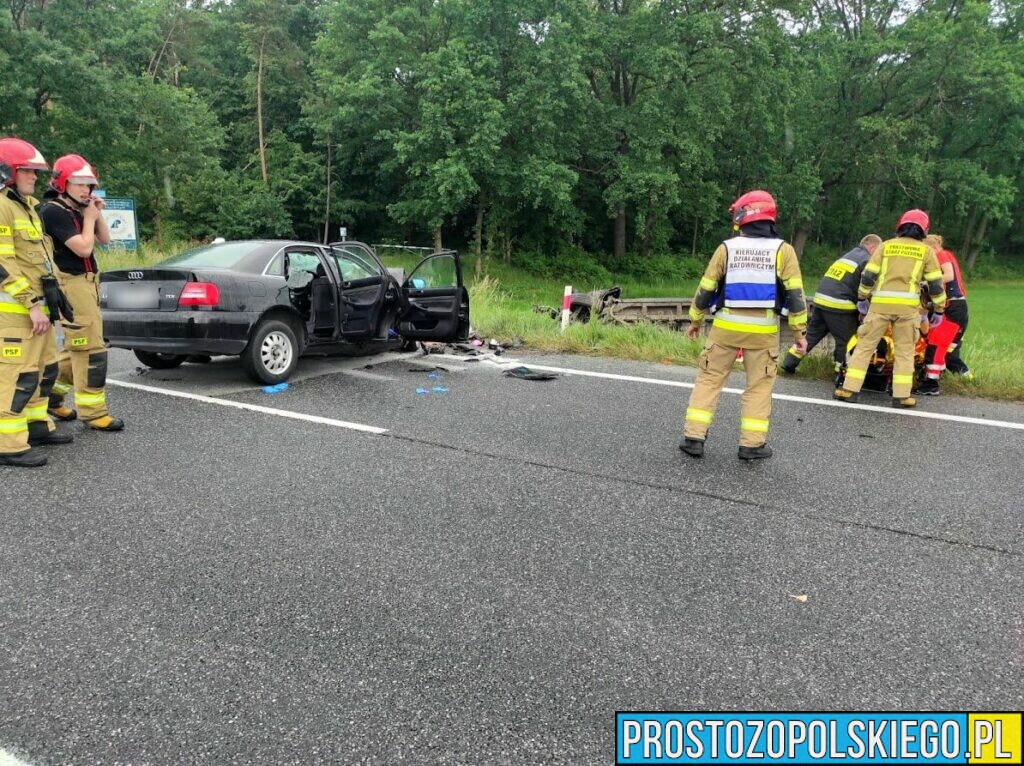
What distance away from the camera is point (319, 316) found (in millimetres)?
7258

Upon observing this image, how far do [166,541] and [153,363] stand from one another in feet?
15.4

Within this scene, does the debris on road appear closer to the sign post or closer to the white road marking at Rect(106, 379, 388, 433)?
the white road marking at Rect(106, 379, 388, 433)

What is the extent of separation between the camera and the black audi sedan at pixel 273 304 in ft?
20.4

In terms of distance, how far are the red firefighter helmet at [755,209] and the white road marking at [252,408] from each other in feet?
9.62

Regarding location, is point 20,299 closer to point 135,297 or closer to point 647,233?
point 135,297

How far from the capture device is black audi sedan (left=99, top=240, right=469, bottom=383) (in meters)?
6.22

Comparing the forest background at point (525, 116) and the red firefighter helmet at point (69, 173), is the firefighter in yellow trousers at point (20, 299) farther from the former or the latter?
the forest background at point (525, 116)

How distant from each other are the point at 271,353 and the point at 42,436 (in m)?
2.34

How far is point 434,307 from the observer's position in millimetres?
8219

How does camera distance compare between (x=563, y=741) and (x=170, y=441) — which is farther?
(x=170, y=441)

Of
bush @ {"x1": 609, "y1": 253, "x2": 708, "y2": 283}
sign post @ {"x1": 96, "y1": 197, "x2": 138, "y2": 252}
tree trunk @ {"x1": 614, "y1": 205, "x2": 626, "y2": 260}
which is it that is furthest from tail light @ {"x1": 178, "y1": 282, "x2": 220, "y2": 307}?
tree trunk @ {"x1": 614, "y1": 205, "x2": 626, "y2": 260}

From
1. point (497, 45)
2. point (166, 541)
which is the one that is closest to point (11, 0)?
point (497, 45)

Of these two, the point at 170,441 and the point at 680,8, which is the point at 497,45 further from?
the point at 170,441

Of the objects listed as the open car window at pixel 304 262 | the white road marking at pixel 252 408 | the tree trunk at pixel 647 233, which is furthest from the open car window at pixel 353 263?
the tree trunk at pixel 647 233
